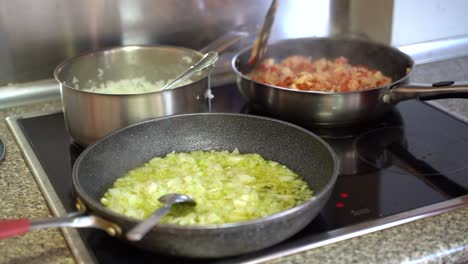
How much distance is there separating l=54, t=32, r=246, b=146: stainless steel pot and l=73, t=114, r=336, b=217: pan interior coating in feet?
0.11

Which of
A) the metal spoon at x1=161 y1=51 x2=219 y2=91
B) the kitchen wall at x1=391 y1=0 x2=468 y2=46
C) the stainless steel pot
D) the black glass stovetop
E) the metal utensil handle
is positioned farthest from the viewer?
the kitchen wall at x1=391 y1=0 x2=468 y2=46

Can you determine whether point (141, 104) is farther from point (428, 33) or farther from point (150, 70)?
point (428, 33)

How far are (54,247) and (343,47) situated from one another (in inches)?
33.5

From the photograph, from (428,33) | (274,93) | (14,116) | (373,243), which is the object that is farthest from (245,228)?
(428,33)

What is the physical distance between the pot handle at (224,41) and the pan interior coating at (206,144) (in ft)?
1.17

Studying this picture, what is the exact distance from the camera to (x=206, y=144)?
1.03 meters

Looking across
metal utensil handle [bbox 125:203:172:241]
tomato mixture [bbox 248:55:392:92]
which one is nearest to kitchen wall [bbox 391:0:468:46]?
tomato mixture [bbox 248:55:392:92]

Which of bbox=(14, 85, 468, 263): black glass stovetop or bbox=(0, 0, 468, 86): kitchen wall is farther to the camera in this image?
bbox=(0, 0, 468, 86): kitchen wall

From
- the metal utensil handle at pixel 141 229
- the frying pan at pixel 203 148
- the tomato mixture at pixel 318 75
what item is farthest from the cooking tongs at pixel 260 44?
the metal utensil handle at pixel 141 229

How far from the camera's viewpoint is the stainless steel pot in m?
0.98

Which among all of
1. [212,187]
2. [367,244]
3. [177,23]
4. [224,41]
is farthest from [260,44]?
[367,244]

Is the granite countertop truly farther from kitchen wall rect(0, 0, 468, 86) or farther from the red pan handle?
kitchen wall rect(0, 0, 468, 86)

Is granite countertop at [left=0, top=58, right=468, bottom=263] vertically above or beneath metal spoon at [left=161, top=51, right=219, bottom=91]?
beneath

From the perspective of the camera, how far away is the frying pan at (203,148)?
26.9 inches
